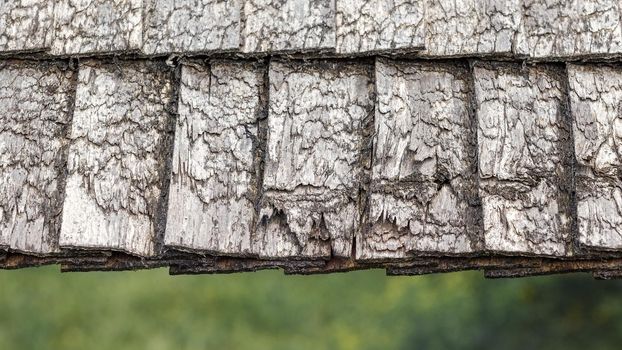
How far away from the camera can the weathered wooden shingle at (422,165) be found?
190 centimetres

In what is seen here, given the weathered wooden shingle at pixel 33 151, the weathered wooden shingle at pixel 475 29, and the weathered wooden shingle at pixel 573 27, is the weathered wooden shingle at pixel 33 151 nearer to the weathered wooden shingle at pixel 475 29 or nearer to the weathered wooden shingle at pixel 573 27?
the weathered wooden shingle at pixel 475 29

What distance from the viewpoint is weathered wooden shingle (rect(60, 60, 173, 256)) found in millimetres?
1946

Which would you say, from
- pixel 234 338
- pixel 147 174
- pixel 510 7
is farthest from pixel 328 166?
pixel 234 338

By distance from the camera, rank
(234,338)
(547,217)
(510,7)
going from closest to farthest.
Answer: (547,217) < (510,7) < (234,338)

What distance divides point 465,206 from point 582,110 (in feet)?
1.07

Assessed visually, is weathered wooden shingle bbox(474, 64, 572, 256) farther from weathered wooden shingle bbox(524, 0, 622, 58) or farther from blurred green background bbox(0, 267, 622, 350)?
blurred green background bbox(0, 267, 622, 350)

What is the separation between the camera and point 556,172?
75.6 inches

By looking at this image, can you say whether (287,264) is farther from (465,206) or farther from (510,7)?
(510,7)

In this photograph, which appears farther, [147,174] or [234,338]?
[234,338]

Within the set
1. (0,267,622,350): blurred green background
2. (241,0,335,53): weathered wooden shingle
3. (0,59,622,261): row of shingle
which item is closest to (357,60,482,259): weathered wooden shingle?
(0,59,622,261): row of shingle

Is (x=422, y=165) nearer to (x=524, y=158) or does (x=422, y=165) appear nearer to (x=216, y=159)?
(x=524, y=158)

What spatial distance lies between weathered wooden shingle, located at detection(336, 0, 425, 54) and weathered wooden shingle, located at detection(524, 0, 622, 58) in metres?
0.25

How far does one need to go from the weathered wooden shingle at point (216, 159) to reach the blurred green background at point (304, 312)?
3600 mm

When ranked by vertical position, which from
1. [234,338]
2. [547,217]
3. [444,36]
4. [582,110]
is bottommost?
[234,338]
